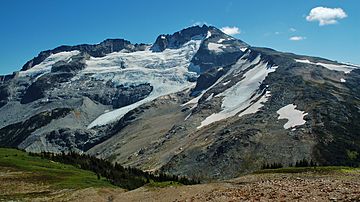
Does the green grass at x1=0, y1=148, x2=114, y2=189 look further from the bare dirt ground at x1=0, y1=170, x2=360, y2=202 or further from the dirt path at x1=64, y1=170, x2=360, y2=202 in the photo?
the dirt path at x1=64, y1=170, x2=360, y2=202

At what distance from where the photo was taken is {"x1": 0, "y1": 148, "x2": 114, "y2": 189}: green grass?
217ft

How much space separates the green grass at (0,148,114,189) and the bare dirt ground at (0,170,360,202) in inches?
121

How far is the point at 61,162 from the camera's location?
101 metres

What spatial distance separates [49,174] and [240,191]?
39.0m

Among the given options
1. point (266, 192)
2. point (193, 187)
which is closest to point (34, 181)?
point (193, 187)

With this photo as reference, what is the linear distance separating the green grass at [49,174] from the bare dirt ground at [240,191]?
3.08 meters

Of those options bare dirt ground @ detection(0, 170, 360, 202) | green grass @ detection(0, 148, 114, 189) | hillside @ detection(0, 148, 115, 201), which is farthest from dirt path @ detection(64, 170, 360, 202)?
green grass @ detection(0, 148, 114, 189)

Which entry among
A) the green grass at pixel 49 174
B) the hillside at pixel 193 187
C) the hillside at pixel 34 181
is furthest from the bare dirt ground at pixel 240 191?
the green grass at pixel 49 174

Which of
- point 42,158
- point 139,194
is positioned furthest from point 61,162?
point 139,194

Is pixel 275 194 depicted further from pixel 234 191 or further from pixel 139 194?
pixel 139 194

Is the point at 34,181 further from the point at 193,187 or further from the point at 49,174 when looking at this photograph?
the point at 193,187

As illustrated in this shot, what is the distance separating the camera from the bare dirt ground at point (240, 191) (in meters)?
39.9

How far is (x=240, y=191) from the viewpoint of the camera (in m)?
45.1

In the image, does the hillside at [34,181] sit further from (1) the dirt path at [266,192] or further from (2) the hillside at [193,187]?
(1) the dirt path at [266,192]
